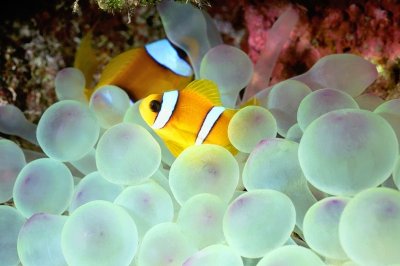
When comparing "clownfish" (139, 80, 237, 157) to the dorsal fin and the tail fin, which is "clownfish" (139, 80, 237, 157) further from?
the tail fin

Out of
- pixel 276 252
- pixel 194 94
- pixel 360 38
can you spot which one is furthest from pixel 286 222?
pixel 360 38

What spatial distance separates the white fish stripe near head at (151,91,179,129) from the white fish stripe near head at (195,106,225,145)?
0.08 meters

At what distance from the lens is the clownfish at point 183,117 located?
3.59 ft

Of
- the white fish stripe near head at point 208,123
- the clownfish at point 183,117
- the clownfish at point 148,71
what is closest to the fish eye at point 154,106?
the clownfish at point 183,117

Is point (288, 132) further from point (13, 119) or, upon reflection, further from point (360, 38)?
point (13, 119)

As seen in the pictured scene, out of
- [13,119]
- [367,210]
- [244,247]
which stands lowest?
[13,119]

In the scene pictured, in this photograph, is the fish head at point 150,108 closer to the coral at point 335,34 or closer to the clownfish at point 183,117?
the clownfish at point 183,117

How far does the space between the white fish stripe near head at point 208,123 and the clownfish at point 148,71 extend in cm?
45

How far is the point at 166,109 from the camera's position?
1.12 meters

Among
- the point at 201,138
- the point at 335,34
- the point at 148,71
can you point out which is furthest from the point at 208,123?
the point at 335,34

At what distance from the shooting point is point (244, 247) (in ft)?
2.47

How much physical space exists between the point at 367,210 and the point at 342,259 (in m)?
0.15

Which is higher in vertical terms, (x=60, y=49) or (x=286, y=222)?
(x=286, y=222)

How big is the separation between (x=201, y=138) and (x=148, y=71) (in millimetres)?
500
